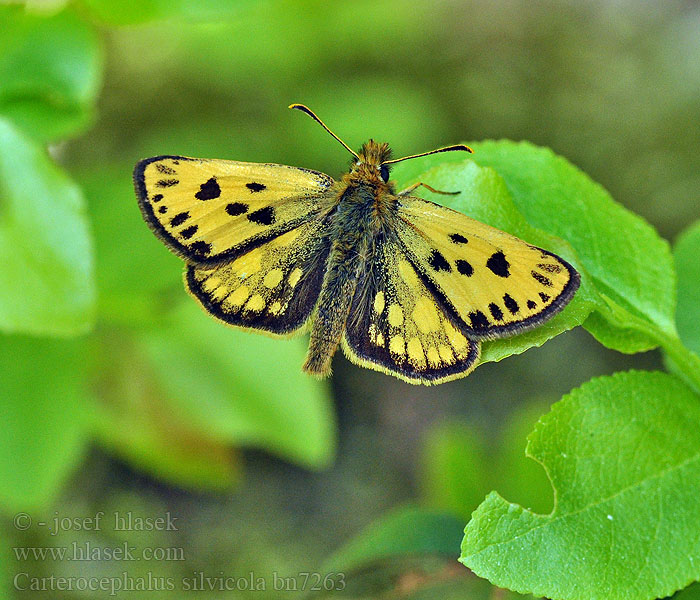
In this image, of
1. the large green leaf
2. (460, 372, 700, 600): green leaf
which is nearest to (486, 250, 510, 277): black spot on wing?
(460, 372, 700, 600): green leaf

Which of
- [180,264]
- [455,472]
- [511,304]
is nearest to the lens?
[511,304]

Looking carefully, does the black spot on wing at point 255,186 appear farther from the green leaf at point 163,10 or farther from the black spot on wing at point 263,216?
the green leaf at point 163,10

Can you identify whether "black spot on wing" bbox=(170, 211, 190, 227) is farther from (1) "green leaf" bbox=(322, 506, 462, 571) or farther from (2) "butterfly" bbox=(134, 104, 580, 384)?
(1) "green leaf" bbox=(322, 506, 462, 571)

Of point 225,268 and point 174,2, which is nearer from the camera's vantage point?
point 225,268

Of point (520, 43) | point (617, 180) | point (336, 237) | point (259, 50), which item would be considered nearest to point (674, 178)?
point (617, 180)

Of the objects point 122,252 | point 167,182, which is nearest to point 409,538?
point 167,182

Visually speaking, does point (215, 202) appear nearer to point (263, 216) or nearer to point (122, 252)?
point (263, 216)

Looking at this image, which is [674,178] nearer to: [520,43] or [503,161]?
[520,43]
